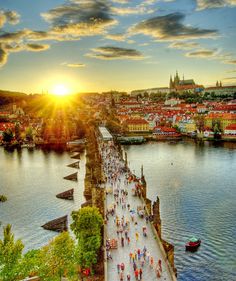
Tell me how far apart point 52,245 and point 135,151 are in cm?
5107

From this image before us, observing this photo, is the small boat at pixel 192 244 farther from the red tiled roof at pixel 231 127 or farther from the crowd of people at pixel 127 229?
the red tiled roof at pixel 231 127

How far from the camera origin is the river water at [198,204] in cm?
2102

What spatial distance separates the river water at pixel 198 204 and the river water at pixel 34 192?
309 inches

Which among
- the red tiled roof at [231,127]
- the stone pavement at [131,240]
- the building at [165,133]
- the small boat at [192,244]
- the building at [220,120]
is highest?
the building at [220,120]

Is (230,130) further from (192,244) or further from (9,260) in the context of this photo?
(9,260)

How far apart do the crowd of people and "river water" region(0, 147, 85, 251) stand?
386cm

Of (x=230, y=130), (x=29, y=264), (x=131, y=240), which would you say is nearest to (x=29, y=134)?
(x=230, y=130)

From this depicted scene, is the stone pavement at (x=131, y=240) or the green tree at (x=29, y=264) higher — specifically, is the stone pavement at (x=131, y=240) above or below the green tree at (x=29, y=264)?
below

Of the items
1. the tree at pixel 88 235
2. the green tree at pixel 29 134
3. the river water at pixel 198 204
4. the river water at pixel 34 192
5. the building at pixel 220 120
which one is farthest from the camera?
the building at pixel 220 120

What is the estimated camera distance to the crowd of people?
666 inches

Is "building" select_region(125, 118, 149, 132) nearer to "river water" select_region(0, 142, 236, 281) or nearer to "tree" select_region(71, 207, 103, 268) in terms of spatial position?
"river water" select_region(0, 142, 236, 281)

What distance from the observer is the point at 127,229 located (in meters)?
21.9

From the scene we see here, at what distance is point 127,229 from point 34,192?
688 inches

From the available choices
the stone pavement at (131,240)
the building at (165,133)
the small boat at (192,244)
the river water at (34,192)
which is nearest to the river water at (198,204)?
the small boat at (192,244)
